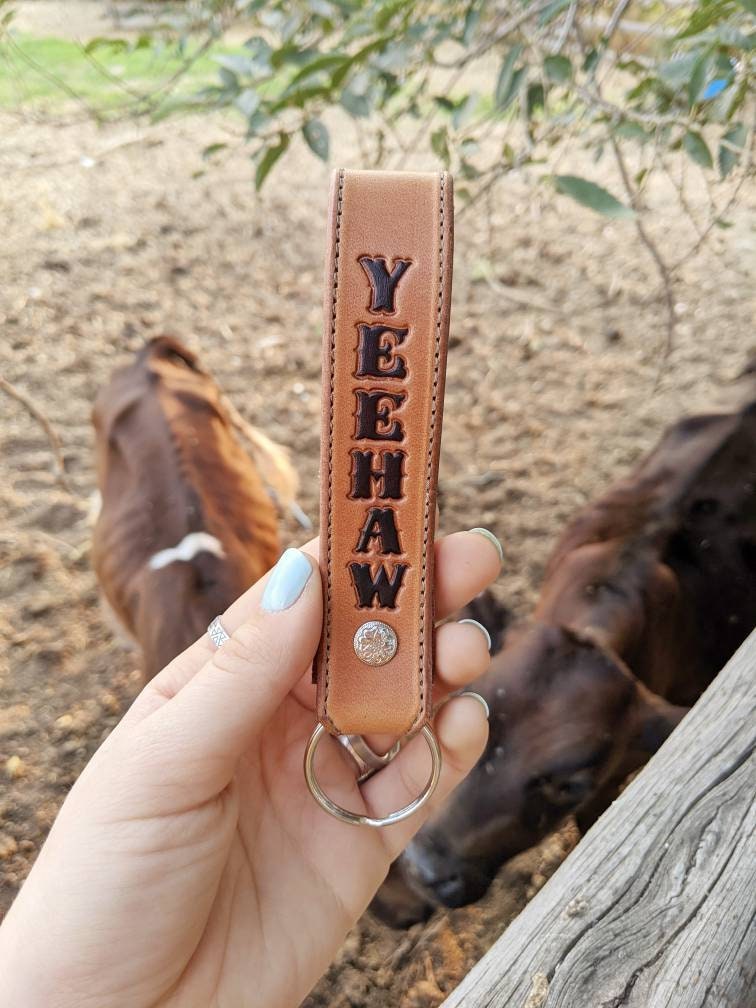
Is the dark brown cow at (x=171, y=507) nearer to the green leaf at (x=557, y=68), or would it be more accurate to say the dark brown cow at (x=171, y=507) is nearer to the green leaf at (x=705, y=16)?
the green leaf at (x=557, y=68)

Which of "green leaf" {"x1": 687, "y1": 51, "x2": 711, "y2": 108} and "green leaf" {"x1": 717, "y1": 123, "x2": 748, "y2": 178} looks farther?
"green leaf" {"x1": 717, "y1": 123, "x2": 748, "y2": 178}

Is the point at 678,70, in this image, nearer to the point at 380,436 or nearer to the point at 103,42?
the point at 380,436

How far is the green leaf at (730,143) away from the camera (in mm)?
2201

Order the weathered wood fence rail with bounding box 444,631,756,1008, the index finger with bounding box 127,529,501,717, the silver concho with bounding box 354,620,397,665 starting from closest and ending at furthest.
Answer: the weathered wood fence rail with bounding box 444,631,756,1008
the silver concho with bounding box 354,620,397,665
the index finger with bounding box 127,529,501,717

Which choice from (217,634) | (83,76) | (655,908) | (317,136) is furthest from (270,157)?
(83,76)

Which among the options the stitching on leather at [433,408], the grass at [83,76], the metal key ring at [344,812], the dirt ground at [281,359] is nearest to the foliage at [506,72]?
the dirt ground at [281,359]

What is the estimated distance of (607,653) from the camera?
2512 mm

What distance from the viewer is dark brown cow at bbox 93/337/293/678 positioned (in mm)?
2945

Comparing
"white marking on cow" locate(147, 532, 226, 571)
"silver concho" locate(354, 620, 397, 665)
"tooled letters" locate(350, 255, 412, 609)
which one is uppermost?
"tooled letters" locate(350, 255, 412, 609)

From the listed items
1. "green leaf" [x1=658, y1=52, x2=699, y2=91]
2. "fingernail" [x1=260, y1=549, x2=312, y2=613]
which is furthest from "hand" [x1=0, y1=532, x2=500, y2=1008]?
"green leaf" [x1=658, y1=52, x2=699, y2=91]

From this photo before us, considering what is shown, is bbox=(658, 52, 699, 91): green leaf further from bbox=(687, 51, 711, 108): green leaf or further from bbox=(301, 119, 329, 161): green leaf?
bbox=(301, 119, 329, 161): green leaf

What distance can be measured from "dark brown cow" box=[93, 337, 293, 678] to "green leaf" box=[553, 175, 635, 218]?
1.62 metres

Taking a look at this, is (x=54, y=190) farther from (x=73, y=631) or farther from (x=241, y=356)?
(x=73, y=631)

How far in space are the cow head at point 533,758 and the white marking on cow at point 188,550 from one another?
114 centimetres
